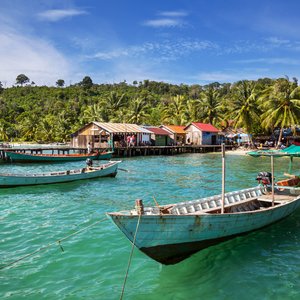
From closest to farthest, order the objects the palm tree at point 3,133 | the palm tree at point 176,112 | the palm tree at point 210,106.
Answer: the palm tree at point 210,106
the palm tree at point 176,112
the palm tree at point 3,133

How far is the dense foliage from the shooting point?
164 ft

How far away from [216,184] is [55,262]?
53.9ft

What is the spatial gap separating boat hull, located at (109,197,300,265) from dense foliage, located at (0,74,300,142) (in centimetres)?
4099

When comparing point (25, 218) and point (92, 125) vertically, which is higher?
point (92, 125)

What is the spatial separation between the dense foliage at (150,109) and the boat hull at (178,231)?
40986 mm

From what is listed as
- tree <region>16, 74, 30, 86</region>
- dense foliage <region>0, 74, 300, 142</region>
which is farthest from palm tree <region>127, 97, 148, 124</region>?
tree <region>16, 74, 30, 86</region>

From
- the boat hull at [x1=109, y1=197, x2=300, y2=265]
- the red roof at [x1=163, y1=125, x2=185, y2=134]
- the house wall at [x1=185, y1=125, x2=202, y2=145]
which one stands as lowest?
the boat hull at [x1=109, y1=197, x2=300, y2=265]

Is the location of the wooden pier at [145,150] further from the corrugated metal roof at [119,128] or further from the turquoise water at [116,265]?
the turquoise water at [116,265]

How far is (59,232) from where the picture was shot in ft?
39.8

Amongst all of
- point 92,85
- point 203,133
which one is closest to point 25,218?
point 203,133

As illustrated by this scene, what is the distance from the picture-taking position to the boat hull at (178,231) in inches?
329

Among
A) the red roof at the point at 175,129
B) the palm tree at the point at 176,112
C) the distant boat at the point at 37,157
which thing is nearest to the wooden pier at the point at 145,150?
the distant boat at the point at 37,157

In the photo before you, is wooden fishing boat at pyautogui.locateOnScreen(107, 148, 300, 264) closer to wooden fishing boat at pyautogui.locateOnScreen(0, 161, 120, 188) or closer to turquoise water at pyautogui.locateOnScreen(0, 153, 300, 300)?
turquoise water at pyautogui.locateOnScreen(0, 153, 300, 300)

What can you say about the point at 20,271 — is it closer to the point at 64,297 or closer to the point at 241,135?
the point at 64,297
